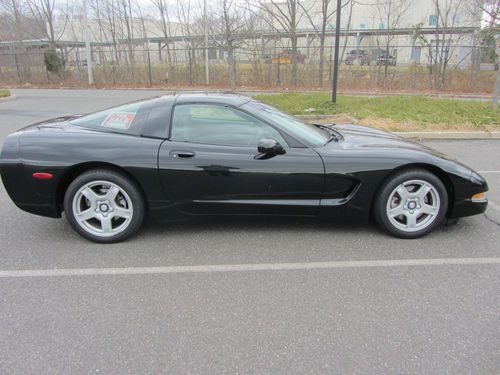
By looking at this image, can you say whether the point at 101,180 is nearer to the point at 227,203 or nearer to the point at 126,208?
the point at 126,208

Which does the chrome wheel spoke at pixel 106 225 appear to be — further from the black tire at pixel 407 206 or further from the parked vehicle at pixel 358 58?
the parked vehicle at pixel 358 58

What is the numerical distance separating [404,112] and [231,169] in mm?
8230

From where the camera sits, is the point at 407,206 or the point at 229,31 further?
the point at 229,31

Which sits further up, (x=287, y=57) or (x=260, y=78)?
(x=287, y=57)

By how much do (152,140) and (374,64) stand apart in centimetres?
1954

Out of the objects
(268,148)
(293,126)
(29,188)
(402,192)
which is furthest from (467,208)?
(29,188)

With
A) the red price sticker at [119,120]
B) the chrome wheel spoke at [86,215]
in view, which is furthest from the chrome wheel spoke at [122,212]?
the red price sticker at [119,120]

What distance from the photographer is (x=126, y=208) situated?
354cm

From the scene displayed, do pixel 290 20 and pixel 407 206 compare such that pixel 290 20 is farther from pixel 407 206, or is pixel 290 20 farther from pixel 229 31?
pixel 407 206

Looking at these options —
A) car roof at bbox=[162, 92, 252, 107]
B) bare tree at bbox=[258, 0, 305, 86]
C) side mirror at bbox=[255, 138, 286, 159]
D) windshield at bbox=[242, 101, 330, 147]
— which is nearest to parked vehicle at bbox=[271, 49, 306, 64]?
bare tree at bbox=[258, 0, 305, 86]

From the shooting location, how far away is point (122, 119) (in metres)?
3.68

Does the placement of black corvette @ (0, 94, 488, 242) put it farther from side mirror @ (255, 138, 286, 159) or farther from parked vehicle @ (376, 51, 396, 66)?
parked vehicle @ (376, 51, 396, 66)

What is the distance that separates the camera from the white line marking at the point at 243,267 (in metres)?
3.07

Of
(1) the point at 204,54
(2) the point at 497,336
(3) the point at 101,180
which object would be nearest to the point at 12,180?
(3) the point at 101,180
